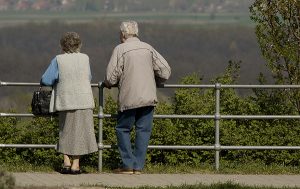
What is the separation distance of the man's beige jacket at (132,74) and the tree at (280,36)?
2.71 metres

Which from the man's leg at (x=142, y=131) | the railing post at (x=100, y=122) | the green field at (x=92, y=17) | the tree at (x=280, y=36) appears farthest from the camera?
A: the green field at (x=92, y=17)

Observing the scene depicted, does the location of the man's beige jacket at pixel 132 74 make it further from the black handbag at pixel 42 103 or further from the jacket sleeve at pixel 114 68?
the black handbag at pixel 42 103

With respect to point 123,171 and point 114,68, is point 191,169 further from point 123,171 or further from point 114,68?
point 114,68

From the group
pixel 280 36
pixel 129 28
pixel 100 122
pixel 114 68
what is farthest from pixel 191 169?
pixel 280 36

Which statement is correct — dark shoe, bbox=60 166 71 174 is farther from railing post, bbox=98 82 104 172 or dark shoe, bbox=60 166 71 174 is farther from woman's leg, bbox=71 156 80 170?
railing post, bbox=98 82 104 172

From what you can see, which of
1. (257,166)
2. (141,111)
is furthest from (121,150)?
(257,166)

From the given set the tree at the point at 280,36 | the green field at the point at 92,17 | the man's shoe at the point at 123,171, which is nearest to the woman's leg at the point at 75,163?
the man's shoe at the point at 123,171

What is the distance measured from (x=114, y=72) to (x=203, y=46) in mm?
26208

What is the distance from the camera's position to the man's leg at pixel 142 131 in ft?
52.7

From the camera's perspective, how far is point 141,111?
1608 cm

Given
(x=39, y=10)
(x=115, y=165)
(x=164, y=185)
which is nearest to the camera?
(x=164, y=185)

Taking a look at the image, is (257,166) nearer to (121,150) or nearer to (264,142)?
(264,142)

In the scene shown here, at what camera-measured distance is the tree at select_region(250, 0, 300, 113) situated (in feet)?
59.1

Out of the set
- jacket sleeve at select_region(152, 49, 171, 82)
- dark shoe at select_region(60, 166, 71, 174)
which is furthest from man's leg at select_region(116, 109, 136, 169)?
dark shoe at select_region(60, 166, 71, 174)
